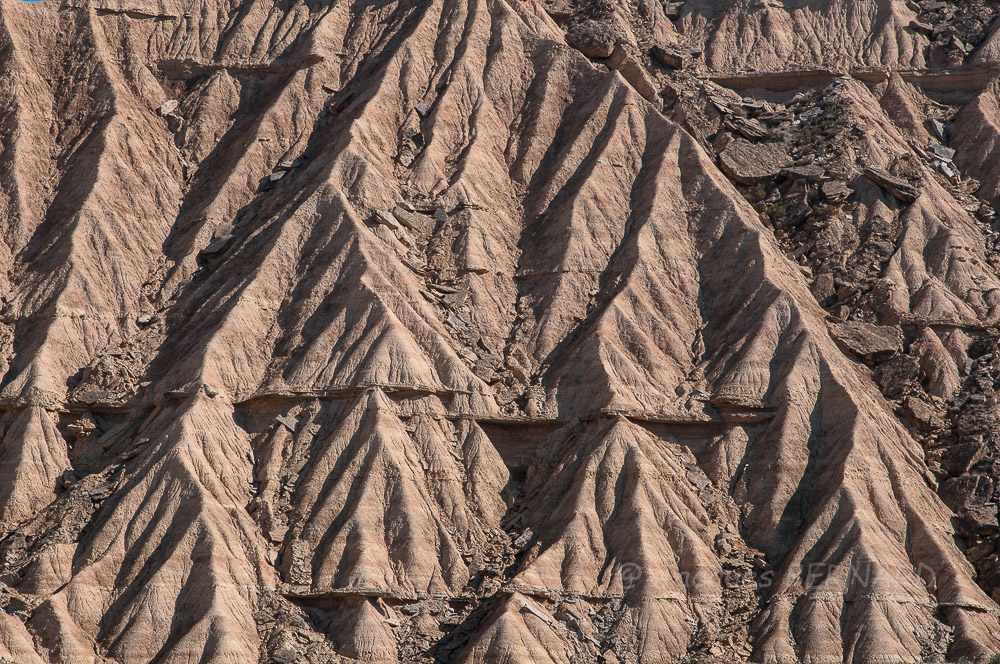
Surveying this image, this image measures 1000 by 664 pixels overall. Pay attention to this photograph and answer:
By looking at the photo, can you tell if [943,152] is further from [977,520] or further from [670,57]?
[977,520]

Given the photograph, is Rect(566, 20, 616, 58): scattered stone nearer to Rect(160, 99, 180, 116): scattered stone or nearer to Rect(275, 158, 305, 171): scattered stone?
Rect(275, 158, 305, 171): scattered stone

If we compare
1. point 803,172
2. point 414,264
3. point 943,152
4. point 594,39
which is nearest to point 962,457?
point 803,172

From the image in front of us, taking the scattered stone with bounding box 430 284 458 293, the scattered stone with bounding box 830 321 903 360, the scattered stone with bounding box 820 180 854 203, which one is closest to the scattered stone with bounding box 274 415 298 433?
the scattered stone with bounding box 430 284 458 293

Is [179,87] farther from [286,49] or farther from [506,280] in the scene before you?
[506,280]

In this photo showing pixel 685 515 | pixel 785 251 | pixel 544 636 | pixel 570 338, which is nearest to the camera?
pixel 544 636

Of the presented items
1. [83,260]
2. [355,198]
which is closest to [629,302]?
[355,198]

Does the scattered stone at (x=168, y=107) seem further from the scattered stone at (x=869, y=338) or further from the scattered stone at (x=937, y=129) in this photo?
the scattered stone at (x=937, y=129)

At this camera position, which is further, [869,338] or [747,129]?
[747,129]
